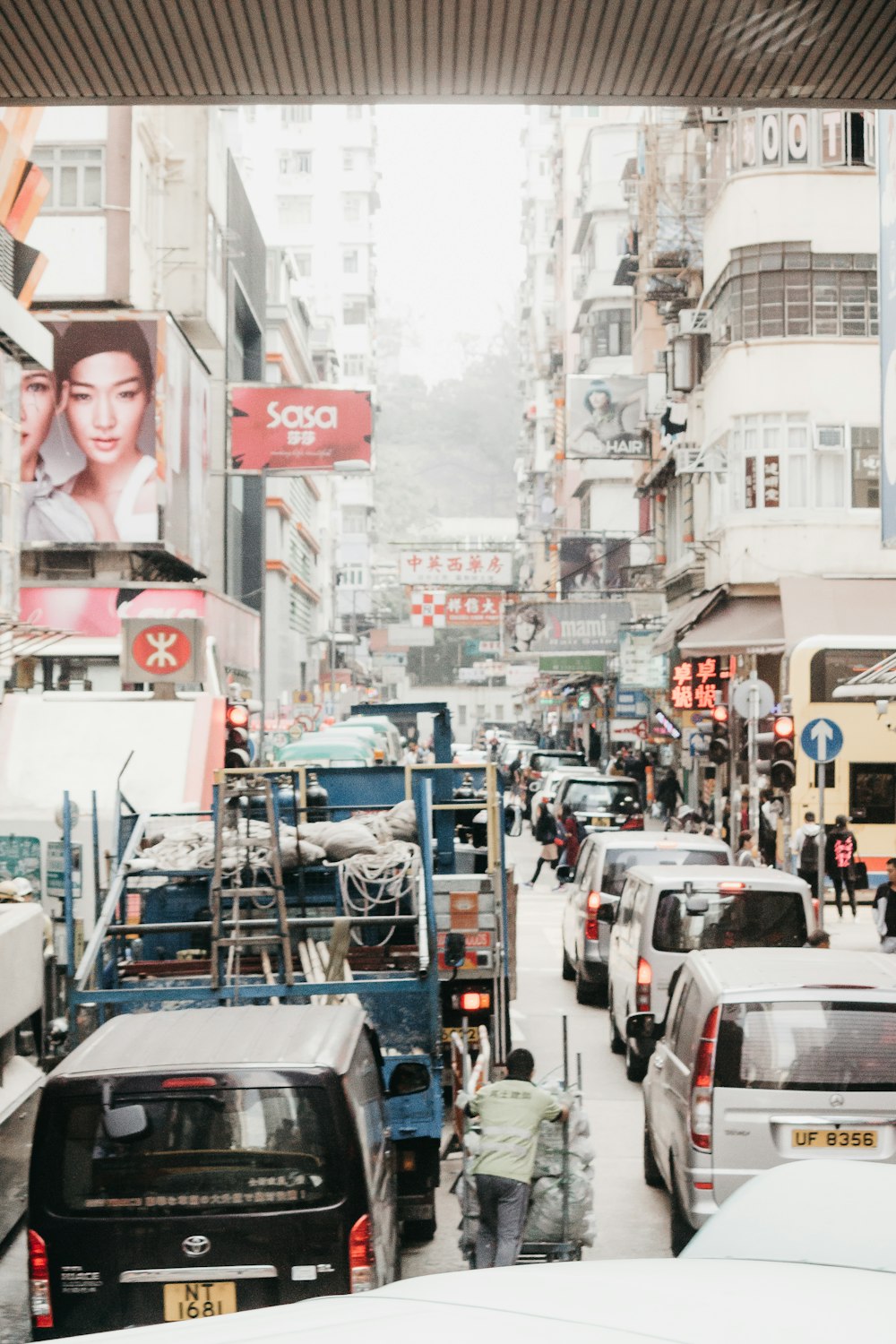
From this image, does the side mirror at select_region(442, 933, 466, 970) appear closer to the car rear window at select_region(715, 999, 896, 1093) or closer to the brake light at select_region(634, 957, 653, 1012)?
the car rear window at select_region(715, 999, 896, 1093)

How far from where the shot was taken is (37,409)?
1404 inches

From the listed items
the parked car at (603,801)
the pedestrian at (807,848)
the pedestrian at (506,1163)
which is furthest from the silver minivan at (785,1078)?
the parked car at (603,801)

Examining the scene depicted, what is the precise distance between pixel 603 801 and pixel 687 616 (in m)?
7.09

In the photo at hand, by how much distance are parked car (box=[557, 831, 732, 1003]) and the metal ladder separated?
5.72m

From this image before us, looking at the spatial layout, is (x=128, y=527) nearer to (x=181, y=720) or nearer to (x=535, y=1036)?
(x=181, y=720)

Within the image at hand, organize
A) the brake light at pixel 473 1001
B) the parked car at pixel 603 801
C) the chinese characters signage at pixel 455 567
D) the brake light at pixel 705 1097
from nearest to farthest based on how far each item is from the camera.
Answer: the brake light at pixel 705 1097, the brake light at pixel 473 1001, the parked car at pixel 603 801, the chinese characters signage at pixel 455 567

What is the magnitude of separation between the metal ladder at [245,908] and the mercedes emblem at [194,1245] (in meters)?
2.56

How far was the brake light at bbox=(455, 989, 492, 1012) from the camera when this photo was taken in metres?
12.2

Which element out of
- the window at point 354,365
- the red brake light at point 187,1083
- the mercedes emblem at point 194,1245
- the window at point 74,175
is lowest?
the mercedes emblem at point 194,1245

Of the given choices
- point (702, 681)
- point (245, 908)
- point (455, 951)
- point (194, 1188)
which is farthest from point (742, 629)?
point (194, 1188)

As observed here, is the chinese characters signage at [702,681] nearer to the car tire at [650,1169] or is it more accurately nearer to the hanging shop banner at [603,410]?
the hanging shop banner at [603,410]

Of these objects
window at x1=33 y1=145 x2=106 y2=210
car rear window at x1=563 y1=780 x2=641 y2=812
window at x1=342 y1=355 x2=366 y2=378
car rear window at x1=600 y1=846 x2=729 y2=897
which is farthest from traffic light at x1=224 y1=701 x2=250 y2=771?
window at x1=342 y1=355 x2=366 y2=378

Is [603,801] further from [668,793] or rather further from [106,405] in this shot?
[106,405]

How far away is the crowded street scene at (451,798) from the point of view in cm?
625
